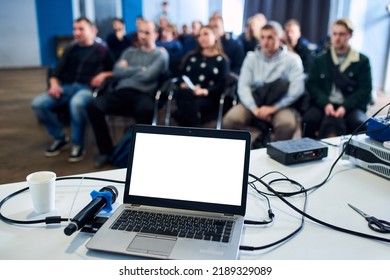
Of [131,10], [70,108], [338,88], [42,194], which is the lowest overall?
[70,108]

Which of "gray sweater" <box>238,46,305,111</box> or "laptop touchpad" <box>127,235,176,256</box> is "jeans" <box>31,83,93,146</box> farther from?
"laptop touchpad" <box>127,235,176,256</box>

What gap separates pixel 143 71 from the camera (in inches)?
141

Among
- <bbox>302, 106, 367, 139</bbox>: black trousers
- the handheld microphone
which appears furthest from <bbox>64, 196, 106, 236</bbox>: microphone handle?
<bbox>302, 106, 367, 139</bbox>: black trousers

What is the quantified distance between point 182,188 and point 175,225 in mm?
124

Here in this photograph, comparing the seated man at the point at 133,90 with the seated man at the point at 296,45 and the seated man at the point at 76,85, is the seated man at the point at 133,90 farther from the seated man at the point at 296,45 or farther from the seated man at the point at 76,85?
the seated man at the point at 296,45

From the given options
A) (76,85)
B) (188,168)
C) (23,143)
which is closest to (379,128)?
(188,168)

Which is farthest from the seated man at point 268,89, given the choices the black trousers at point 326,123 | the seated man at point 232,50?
the seated man at point 232,50

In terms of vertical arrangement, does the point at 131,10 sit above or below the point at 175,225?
above

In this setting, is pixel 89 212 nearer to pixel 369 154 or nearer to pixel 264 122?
pixel 369 154

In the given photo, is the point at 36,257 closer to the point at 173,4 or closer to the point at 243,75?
the point at 243,75

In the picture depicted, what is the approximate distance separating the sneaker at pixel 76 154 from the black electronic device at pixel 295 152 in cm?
228

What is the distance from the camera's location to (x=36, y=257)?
2.99ft
